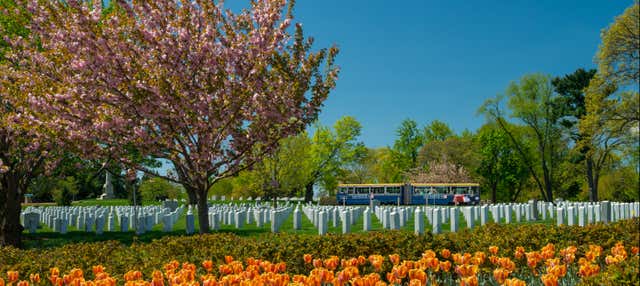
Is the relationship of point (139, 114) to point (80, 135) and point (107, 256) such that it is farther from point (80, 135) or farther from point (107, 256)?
point (107, 256)

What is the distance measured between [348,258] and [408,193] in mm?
47030

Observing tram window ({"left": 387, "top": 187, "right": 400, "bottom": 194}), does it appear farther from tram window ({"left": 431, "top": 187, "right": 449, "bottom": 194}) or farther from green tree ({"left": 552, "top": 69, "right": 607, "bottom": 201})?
green tree ({"left": 552, "top": 69, "right": 607, "bottom": 201})

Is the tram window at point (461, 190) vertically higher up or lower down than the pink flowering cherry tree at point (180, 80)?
lower down

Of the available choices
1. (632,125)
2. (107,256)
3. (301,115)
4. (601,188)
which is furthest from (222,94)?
(601,188)

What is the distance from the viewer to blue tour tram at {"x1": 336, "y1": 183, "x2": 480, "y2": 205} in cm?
5225

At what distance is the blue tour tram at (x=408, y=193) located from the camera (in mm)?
52250

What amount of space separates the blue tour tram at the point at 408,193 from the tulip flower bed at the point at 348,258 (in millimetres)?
41551

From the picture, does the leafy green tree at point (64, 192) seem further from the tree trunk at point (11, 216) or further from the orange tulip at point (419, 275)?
the orange tulip at point (419, 275)

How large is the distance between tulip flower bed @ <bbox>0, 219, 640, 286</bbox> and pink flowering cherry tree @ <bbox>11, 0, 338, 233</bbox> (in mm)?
3435

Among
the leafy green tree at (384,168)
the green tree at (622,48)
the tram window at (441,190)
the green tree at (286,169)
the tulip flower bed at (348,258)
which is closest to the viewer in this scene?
the tulip flower bed at (348,258)

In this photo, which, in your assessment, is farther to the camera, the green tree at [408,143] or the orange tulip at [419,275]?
the green tree at [408,143]

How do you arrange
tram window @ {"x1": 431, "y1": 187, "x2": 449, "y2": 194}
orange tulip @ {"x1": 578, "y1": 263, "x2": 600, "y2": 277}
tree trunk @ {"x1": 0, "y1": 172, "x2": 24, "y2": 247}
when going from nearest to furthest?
orange tulip @ {"x1": 578, "y1": 263, "x2": 600, "y2": 277}
tree trunk @ {"x1": 0, "y1": 172, "x2": 24, "y2": 247}
tram window @ {"x1": 431, "y1": 187, "x2": 449, "y2": 194}

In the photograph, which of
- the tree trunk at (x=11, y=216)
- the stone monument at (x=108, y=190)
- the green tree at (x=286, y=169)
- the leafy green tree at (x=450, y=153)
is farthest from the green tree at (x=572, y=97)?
the stone monument at (x=108, y=190)

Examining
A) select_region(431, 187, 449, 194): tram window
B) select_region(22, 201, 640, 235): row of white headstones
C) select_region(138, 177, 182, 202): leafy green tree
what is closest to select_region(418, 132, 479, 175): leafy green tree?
select_region(431, 187, 449, 194): tram window
